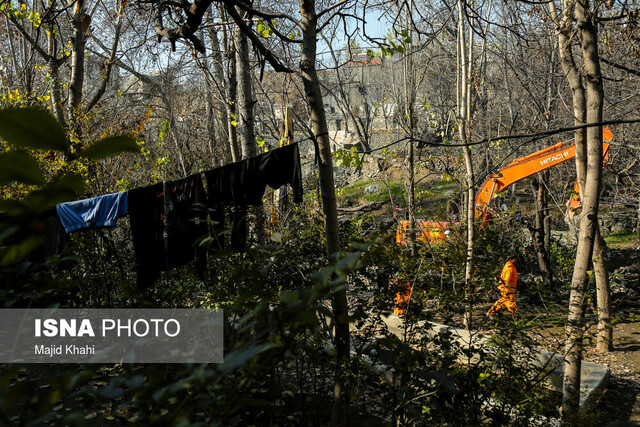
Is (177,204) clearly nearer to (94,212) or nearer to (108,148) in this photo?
(94,212)

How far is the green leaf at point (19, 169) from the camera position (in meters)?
0.68

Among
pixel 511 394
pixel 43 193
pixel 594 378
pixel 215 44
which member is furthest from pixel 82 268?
pixel 215 44

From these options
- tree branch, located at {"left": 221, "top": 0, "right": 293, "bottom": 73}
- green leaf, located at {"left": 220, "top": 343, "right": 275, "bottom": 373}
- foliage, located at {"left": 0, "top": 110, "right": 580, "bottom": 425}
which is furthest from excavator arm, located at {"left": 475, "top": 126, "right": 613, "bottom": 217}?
green leaf, located at {"left": 220, "top": 343, "right": 275, "bottom": 373}

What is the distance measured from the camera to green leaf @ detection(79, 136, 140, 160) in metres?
0.70

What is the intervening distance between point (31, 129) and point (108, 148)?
105mm

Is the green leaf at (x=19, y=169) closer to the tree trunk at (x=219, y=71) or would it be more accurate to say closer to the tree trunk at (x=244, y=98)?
the tree trunk at (x=244, y=98)

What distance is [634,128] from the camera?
9719 millimetres

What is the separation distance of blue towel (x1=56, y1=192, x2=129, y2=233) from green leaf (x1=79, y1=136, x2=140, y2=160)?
501 cm

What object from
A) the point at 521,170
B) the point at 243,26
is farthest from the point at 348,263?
the point at 521,170

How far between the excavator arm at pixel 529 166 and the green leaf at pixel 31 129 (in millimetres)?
8312

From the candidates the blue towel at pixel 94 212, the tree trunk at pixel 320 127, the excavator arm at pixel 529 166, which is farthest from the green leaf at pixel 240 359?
the excavator arm at pixel 529 166

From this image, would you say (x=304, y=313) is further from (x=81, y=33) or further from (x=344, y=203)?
(x=344, y=203)

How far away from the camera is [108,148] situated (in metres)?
0.70

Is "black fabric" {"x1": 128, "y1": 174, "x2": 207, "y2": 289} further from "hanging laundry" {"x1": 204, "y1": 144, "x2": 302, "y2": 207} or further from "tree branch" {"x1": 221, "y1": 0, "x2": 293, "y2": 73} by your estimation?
"tree branch" {"x1": 221, "y1": 0, "x2": 293, "y2": 73}
